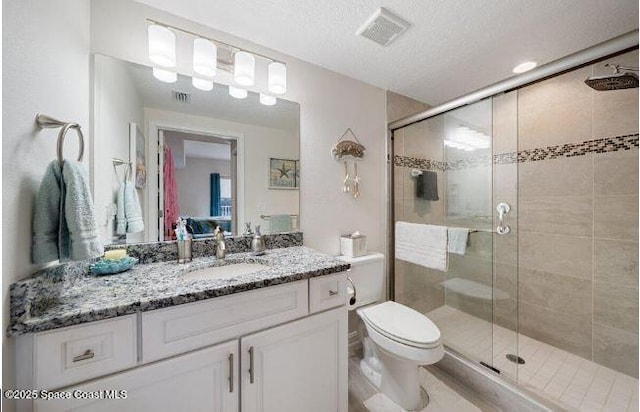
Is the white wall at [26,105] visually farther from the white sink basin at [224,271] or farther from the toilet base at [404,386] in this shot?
the toilet base at [404,386]

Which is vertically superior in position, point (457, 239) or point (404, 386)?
point (457, 239)

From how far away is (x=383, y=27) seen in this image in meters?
1.33

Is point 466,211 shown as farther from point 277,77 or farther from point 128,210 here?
point 128,210

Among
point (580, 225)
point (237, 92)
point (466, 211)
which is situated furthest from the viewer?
point (466, 211)

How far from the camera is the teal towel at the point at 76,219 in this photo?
0.71 metres

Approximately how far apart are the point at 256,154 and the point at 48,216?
3.18 ft

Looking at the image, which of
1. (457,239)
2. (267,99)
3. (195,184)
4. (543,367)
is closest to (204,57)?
(267,99)

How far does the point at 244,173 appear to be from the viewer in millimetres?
1472

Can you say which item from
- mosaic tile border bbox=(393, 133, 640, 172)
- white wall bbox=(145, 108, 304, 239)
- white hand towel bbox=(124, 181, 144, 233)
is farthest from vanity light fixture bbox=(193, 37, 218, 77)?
mosaic tile border bbox=(393, 133, 640, 172)

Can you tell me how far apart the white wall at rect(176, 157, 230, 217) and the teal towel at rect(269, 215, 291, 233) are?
39 centimetres

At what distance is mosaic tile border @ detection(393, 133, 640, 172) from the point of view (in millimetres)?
1529

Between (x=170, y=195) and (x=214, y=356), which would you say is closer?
(x=214, y=356)

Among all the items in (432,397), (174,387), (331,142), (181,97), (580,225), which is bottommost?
(432,397)

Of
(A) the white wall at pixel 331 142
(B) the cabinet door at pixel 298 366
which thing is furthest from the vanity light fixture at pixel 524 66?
(B) the cabinet door at pixel 298 366
